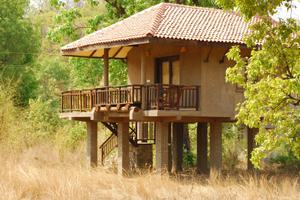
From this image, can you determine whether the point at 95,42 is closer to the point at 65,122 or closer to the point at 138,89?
the point at 138,89

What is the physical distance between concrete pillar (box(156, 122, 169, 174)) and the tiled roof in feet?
11.5

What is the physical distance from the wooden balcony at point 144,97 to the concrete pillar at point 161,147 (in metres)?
1.11

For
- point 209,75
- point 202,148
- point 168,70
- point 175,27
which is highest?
point 175,27

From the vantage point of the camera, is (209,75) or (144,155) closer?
(209,75)

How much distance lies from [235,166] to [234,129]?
8.03 m

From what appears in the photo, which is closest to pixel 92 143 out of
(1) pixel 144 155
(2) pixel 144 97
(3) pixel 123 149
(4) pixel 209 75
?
(1) pixel 144 155

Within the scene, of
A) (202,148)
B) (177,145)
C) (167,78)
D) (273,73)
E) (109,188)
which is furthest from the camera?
(177,145)

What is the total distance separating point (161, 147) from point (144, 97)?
2188 mm

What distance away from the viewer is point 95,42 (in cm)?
2548

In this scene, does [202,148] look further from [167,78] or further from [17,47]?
[17,47]

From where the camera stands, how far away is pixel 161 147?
24.3m

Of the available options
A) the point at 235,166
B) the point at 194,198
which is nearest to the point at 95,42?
the point at 194,198

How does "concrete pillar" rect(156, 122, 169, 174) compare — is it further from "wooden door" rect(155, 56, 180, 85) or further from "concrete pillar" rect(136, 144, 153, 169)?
"concrete pillar" rect(136, 144, 153, 169)

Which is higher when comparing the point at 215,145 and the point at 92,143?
the point at 215,145
